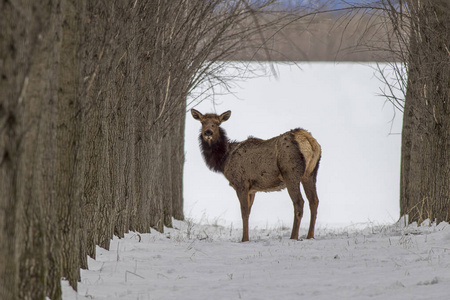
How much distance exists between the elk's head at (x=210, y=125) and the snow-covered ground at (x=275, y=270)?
128 inches

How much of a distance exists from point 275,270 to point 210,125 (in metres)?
6.24

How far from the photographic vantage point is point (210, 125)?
12758 millimetres

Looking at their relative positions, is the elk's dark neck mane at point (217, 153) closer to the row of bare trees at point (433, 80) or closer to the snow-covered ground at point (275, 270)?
the snow-covered ground at point (275, 270)

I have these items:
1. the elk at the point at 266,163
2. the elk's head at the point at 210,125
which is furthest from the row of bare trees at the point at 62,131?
the elk at the point at 266,163

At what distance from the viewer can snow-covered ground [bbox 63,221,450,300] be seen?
535cm

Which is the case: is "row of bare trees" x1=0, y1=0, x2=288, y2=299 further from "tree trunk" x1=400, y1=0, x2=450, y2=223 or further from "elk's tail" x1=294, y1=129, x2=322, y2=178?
"tree trunk" x1=400, y1=0, x2=450, y2=223

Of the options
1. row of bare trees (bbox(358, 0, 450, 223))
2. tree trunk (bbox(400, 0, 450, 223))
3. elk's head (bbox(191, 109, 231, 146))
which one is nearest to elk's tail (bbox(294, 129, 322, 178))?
row of bare trees (bbox(358, 0, 450, 223))

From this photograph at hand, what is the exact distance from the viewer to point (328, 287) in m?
5.58

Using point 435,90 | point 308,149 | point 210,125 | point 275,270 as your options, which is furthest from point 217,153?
point 275,270

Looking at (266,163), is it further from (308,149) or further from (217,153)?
(217,153)

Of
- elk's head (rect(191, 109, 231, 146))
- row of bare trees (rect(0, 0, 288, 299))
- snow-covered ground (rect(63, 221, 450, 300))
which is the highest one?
elk's head (rect(191, 109, 231, 146))

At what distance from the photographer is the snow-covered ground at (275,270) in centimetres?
535

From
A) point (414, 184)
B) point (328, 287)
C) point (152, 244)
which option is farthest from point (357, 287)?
point (414, 184)

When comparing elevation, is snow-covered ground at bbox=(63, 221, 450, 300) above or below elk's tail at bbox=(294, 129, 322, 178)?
below
